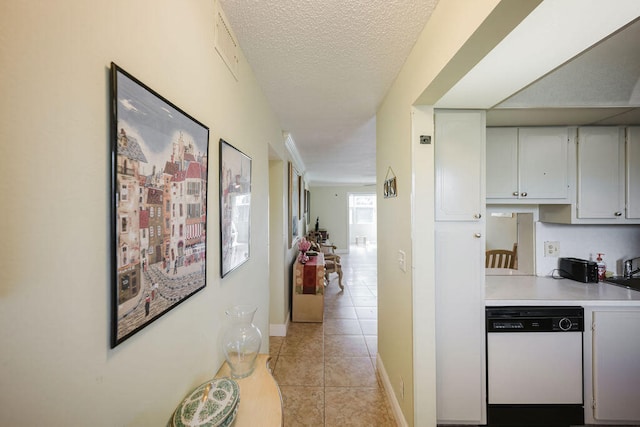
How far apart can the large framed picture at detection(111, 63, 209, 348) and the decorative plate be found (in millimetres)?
335

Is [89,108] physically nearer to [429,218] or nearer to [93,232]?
[93,232]

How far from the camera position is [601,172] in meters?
2.08

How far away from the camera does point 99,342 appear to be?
0.54 m

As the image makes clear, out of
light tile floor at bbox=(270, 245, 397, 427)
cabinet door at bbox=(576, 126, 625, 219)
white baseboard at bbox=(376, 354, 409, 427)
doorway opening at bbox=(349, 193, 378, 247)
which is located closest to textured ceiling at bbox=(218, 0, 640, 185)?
cabinet door at bbox=(576, 126, 625, 219)

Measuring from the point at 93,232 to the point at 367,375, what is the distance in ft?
8.57

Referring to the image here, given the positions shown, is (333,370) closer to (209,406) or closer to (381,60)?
(209,406)

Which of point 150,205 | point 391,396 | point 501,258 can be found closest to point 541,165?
point 501,258

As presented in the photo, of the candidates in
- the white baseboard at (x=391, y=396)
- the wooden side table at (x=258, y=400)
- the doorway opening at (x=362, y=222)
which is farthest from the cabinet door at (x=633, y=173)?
the doorway opening at (x=362, y=222)

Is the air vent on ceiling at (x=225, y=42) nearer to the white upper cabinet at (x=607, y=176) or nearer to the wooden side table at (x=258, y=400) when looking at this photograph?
the wooden side table at (x=258, y=400)

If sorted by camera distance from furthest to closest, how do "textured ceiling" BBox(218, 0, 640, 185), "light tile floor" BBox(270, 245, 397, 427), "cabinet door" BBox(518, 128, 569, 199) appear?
"cabinet door" BBox(518, 128, 569, 199) → "light tile floor" BBox(270, 245, 397, 427) → "textured ceiling" BBox(218, 0, 640, 185)

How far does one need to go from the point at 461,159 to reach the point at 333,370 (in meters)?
2.25

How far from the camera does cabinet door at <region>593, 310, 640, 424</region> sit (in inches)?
68.7

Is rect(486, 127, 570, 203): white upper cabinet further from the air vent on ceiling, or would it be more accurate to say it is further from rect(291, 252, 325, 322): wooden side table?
rect(291, 252, 325, 322): wooden side table

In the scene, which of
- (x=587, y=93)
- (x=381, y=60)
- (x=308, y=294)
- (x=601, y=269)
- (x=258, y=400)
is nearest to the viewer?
(x=258, y=400)
